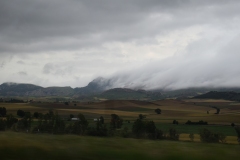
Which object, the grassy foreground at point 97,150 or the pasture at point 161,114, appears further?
the pasture at point 161,114

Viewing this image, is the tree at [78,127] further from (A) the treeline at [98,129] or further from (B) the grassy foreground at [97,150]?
(B) the grassy foreground at [97,150]

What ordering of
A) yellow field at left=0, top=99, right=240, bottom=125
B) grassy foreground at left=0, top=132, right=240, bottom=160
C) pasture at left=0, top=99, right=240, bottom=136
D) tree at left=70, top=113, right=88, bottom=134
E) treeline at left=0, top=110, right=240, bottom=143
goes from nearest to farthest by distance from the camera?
grassy foreground at left=0, top=132, right=240, bottom=160, treeline at left=0, top=110, right=240, bottom=143, tree at left=70, top=113, right=88, bottom=134, pasture at left=0, top=99, right=240, bottom=136, yellow field at left=0, top=99, right=240, bottom=125

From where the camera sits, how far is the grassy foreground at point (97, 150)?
34.4ft

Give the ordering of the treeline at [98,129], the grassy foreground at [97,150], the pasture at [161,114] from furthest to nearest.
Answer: the pasture at [161,114], the treeline at [98,129], the grassy foreground at [97,150]

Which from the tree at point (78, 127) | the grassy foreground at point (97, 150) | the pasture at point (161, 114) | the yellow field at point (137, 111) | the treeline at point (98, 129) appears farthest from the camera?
the yellow field at point (137, 111)

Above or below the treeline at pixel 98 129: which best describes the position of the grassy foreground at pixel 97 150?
above

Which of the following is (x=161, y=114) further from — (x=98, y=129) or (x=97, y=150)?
(x=97, y=150)

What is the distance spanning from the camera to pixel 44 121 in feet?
176

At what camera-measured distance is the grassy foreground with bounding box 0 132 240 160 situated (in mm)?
10477

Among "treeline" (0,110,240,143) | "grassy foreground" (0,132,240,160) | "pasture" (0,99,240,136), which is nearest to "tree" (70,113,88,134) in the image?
"treeline" (0,110,240,143)

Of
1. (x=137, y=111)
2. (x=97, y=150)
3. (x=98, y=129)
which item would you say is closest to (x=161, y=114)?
(x=137, y=111)

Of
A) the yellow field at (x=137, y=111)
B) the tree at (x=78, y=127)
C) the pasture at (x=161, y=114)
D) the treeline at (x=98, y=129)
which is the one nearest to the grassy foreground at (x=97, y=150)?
Answer: the treeline at (x=98, y=129)

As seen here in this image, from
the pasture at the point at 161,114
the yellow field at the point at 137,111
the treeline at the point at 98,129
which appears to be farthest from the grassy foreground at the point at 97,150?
the yellow field at the point at 137,111

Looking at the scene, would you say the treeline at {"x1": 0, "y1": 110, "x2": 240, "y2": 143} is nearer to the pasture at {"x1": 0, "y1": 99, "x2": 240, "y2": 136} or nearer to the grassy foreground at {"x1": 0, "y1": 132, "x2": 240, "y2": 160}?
the grassy foreground at {"x1": 0, "y1": 132, "x2": 240, "y2": 160}
